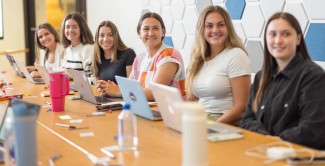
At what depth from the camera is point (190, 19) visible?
416 cm

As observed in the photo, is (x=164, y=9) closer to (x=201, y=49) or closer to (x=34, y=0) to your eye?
(x=201, y=49)

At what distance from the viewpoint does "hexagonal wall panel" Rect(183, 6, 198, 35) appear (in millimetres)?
4105

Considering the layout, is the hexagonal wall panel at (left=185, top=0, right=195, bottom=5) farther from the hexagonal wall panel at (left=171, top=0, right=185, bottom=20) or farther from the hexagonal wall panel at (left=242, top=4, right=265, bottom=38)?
the hexagonal wall panel at (left=242, top=4, right=265, bottom=38)

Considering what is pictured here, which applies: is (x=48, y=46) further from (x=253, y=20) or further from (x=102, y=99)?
(x=253, y=20)

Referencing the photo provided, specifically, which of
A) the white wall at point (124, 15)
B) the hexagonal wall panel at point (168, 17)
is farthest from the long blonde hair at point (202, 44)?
the white wall at point (124, 15)

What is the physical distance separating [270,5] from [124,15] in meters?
2.52

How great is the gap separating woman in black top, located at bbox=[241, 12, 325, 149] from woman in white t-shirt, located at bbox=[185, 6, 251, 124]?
0.95 feet

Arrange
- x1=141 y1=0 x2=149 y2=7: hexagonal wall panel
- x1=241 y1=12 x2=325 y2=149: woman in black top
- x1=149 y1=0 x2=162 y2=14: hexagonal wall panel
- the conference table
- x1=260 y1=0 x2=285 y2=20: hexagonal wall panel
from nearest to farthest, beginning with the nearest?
the conference table < x1=241 y1=12 x2=325 y2=149: woman in black top < x1=260 y1=0 x2=285 y2=20: hexagonal wall panel < x1=149 y1=0 x2=162 y2=14: hexagonal wall panel < x1=141 y1=0 x2=149 y2=7: hexagonal wall panel

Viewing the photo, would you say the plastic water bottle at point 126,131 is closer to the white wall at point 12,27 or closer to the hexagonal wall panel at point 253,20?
the hexagonal wall panel at point 253,20

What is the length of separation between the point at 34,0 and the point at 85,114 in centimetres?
483

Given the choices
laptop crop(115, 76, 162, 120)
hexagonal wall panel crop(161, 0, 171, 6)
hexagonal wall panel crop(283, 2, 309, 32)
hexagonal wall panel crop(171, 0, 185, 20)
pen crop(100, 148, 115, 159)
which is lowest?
pen crop(100, 148, 115, 159)

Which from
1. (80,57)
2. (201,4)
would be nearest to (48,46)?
(80,57)

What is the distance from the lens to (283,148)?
1.53 meters

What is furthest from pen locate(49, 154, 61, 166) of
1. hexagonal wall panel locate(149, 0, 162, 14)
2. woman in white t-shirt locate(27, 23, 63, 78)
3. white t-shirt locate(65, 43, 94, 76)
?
hexagonal wall panel locate(149, 0, 162, 14)
